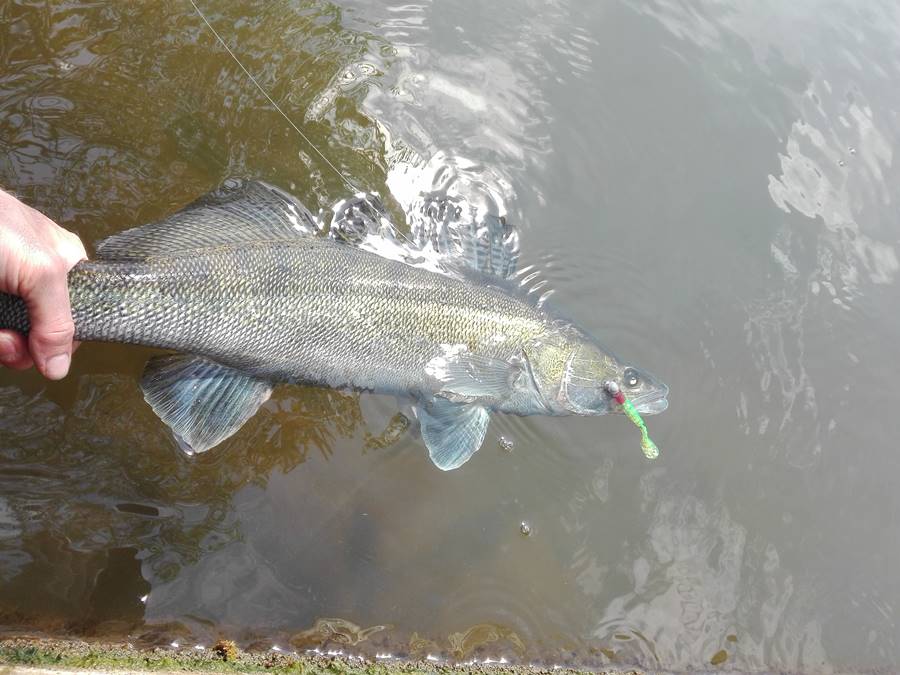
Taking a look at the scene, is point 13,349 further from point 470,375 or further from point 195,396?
point 470,375

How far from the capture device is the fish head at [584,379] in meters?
4.07

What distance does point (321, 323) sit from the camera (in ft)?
11.3

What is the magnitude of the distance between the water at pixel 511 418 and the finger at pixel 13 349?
704 millimetres

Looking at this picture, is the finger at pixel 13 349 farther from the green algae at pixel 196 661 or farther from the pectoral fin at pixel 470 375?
the pectoral fin at pixel 470 375

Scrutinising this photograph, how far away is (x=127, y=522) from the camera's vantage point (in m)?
3.54

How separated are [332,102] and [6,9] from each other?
205 cm

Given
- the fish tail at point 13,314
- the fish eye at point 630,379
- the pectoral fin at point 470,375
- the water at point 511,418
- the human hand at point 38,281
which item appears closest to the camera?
the human hand at point 38,281

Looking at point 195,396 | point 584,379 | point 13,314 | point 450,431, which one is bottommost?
point 195,396

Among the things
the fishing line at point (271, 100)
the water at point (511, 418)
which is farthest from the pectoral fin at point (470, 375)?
the fishing line at point (271, 100)

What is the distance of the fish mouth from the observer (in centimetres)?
421

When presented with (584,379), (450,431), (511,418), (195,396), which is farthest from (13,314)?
(584,379)

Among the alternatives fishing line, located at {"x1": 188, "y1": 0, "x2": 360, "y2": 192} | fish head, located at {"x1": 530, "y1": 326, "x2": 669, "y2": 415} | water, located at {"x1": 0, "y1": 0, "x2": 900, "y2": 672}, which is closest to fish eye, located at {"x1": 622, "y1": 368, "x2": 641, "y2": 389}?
fish head, located at {"x1": 530, "y1": 326, "x2": 669, "y2": 415}

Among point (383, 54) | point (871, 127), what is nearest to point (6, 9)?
point (383, 54)

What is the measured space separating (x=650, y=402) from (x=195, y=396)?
2620mm
